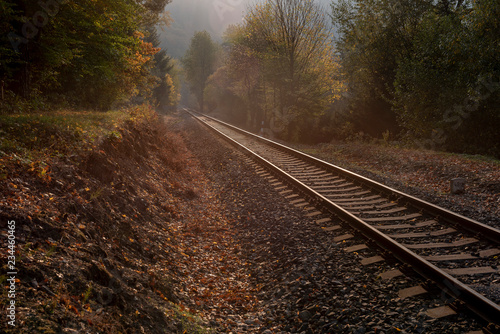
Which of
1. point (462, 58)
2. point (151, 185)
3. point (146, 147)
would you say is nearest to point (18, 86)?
point (146, 147)

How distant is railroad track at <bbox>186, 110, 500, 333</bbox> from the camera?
3947 millimetres

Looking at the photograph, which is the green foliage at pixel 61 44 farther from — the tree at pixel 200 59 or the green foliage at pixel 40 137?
the tree at pixel 200 59

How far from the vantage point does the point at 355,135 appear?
21656mm

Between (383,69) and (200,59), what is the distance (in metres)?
45.9

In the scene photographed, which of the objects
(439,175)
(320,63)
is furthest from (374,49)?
(439,175)

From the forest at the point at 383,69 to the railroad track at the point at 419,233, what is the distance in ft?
30.4

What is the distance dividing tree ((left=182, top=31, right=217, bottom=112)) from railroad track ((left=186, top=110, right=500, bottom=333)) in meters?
55.0

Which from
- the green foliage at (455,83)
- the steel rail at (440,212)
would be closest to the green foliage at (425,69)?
the green foliage at (455,83)

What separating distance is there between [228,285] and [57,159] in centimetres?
383

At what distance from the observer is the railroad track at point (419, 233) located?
13.0 feet

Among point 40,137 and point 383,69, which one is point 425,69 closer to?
point 383,69

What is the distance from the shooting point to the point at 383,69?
2052 centimetres

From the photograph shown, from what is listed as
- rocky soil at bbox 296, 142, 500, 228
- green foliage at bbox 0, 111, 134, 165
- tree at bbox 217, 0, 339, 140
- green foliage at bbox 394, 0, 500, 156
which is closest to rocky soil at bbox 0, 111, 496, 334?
green foliage at bbox 0, 111, 134, 165

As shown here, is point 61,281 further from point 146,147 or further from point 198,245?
point 146,147
